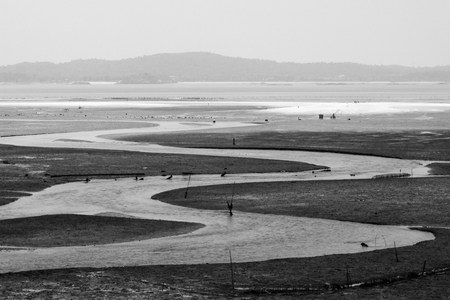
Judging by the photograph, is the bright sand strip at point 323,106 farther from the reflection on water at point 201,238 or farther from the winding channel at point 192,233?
the reflection on water at point 201,238

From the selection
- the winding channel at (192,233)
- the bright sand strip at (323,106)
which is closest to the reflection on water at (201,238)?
the winding channel at (192,233)

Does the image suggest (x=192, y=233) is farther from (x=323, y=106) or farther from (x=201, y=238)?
(x=323, y=106)

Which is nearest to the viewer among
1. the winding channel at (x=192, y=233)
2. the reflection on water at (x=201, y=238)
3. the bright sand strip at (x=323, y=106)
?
the reflection on water at (x=201, y=238)

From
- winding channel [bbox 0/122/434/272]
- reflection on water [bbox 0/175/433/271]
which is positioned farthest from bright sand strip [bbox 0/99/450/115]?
reflection on water [bbox 0/175/433/271]

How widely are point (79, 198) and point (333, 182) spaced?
13261 millimetres

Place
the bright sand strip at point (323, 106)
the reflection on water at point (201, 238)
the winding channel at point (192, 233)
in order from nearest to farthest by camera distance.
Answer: the reflection on water at point (201, 238) < the winding channel at point (192, 233) < the bright sand strip at point (323, 106)

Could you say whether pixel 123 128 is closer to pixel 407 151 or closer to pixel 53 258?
pixel 407 151

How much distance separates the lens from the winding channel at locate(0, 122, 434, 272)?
24.8 meters

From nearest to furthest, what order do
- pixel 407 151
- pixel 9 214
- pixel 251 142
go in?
pixel 9 214 → pixel 407 151 → pixel 251 142

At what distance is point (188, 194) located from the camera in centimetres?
3781

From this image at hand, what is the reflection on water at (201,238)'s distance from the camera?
2469 cm

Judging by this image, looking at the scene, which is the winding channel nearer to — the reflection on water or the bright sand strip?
the reflection on water

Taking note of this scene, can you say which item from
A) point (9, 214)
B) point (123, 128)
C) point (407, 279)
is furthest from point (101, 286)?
point (123, 128)

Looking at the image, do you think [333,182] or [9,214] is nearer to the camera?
[9,214]
